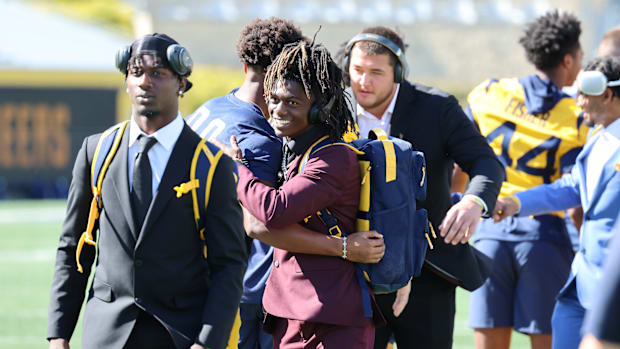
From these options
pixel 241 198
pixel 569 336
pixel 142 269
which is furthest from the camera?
pixel 569 336

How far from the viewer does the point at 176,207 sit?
3.36 metres

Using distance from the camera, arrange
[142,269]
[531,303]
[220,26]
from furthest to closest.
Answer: [220,26] < [531,303] < [142,269]

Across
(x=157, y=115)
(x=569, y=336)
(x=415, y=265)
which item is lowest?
(x=569, y=336)

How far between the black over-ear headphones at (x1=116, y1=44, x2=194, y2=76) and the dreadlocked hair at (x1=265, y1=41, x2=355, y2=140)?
433 millimetres

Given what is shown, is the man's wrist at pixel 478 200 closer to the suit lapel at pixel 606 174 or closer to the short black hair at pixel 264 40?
the suit lapel at pixel 606 174

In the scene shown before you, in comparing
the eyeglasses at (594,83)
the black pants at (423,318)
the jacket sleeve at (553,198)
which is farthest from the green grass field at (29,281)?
the eyeglasses at (594,83)

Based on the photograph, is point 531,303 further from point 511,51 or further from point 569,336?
point 511,51

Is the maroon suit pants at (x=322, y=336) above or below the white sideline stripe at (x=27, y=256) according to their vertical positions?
above

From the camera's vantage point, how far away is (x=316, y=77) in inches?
148

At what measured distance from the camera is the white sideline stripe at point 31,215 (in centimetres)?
1894

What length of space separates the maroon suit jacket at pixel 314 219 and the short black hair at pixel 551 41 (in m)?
2.61

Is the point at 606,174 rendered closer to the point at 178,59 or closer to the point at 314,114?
the point at 314,114

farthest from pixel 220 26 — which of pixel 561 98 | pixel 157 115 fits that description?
Result: pixel 157 115

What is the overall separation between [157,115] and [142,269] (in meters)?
0.57
